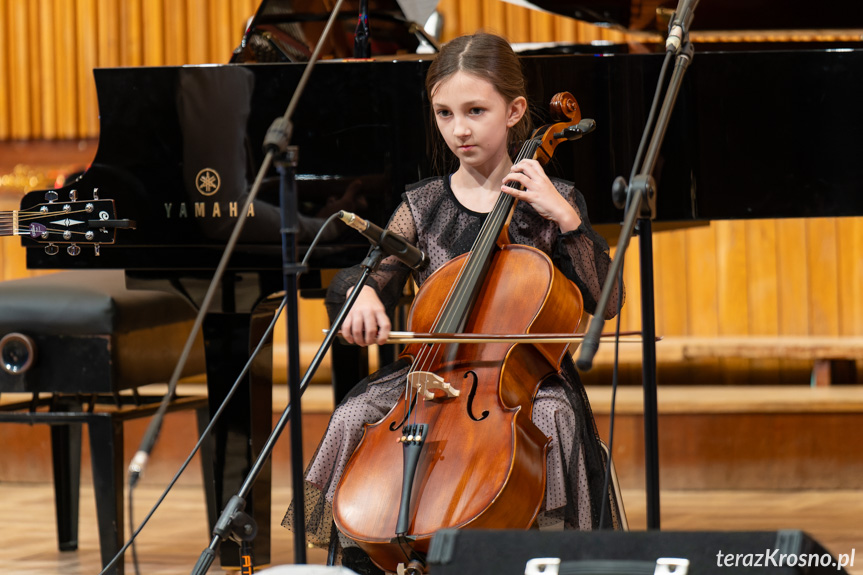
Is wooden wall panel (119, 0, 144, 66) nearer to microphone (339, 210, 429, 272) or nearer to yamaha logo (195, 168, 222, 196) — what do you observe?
yamaha logo (195, 168, 222, 196)

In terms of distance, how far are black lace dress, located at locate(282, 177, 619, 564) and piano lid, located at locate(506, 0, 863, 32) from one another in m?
1.11

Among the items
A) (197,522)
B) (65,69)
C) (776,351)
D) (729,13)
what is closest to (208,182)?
(197,522)

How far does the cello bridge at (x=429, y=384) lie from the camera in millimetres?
1615

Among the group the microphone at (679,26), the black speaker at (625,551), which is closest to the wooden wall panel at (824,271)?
the microphone at (679,26)

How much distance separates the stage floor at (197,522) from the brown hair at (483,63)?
45.5 inches

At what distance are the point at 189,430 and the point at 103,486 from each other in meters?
1.10

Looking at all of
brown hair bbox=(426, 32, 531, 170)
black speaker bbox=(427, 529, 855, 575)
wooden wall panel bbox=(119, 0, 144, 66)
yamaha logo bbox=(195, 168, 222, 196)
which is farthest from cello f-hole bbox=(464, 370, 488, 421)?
wooden wall panel bbox=(119, 0, 144, 66)

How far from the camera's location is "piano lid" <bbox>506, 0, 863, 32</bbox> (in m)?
2.92

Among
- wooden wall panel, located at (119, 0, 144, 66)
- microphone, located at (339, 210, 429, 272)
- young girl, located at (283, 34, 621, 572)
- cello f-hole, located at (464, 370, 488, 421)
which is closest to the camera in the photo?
microphone, located at (339, 210, 429, 272)

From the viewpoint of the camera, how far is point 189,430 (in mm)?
3494

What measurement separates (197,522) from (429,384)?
1.65 metres

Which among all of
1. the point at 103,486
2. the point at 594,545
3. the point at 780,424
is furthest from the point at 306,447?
the point at 594,545

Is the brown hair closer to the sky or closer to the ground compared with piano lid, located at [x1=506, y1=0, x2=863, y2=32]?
closer to the ground

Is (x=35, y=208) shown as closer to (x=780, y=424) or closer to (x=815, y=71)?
(x=815, y=71)
